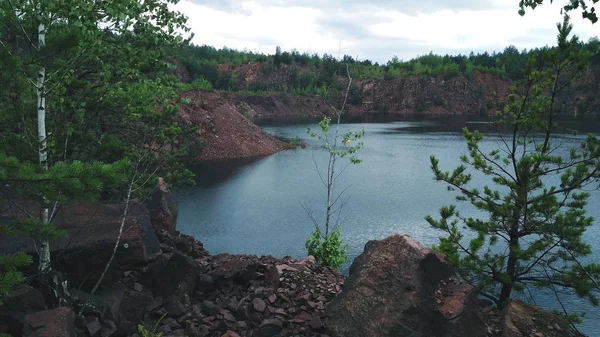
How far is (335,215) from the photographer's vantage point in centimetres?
2348

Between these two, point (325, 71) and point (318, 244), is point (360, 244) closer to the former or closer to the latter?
point (318, 244)

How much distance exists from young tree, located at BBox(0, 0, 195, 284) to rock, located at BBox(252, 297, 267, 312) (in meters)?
3.21

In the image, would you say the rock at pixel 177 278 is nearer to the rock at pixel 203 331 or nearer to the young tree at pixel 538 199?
the rock at pixel 203 331

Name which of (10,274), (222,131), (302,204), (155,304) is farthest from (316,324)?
(222,131)

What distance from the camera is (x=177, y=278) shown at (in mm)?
9562

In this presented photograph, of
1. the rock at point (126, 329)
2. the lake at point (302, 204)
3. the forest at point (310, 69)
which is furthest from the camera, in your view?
the forest at point (310, 69)

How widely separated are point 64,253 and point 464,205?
2105 cm

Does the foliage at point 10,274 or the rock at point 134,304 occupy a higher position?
the foliage at point 10,274

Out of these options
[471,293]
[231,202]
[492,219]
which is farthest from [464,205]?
[471,293]

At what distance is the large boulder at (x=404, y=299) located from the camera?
7848mm

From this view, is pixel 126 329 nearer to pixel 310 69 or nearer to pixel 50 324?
pixel 50 324

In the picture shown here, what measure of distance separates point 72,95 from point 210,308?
5473mm

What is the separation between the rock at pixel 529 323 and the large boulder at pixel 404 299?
0.44 meters

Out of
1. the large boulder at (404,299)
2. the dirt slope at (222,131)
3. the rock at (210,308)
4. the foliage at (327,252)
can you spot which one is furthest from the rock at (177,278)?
the dirt slope at (222,131)
